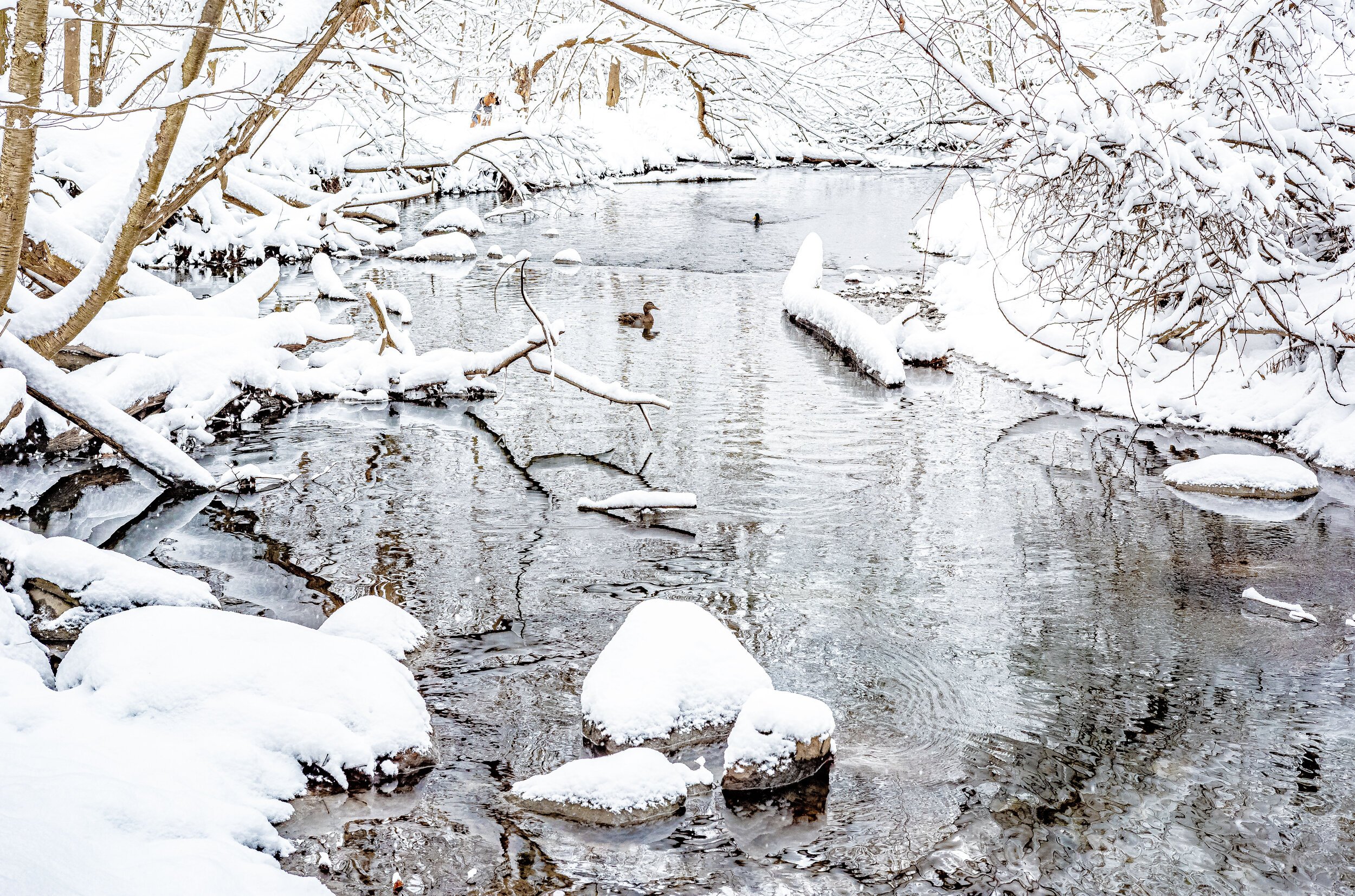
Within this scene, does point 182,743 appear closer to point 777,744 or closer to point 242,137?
point 777,744

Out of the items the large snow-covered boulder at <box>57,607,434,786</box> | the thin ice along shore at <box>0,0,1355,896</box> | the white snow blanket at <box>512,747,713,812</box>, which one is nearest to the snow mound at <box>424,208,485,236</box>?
the thin ice along shore at <box>0,0,1355,896</box>

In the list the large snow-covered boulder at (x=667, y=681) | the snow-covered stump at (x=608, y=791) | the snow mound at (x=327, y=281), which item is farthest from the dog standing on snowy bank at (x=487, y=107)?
the snow-covered stump at (x=608, y=791)

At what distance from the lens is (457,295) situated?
16.5 m

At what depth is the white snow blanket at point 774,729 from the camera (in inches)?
191

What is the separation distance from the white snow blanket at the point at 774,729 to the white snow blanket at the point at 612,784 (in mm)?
294

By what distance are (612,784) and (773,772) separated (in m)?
0.72

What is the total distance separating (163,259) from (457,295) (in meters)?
4.87

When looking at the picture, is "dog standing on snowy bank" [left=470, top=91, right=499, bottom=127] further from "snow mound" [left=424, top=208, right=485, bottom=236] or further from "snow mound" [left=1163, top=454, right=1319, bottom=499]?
"snow mound" [left=424, top=208, right=485, bottom=236]

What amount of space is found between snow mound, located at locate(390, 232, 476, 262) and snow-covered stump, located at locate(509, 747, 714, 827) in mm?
15993

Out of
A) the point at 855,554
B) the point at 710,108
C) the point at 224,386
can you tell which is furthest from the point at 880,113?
the point at 224,386

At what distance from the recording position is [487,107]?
8.03 m

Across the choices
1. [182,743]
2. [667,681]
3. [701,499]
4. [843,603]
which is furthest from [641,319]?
[182,743]

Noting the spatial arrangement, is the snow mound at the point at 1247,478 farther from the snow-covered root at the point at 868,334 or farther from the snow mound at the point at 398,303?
the snow mound at the point at 398,303

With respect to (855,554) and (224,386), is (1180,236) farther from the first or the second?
(224,386)
